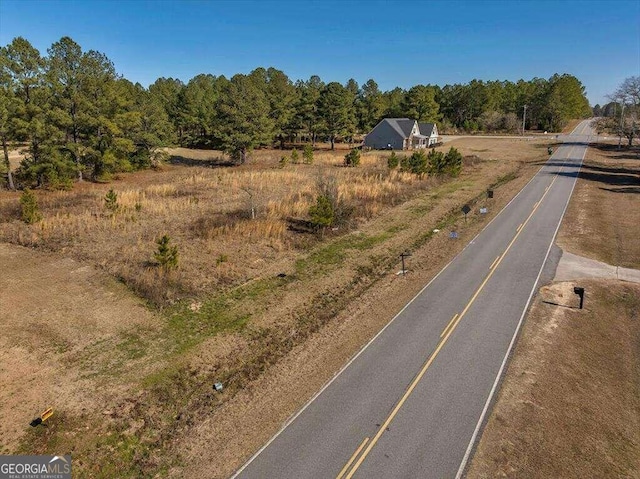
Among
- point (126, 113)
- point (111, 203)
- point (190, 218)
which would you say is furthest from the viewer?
point (126, 113)

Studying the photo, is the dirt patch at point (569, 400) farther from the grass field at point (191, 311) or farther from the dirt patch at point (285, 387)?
the grass field at point (191, 311)

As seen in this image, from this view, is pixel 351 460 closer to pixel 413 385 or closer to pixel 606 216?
pixel 413 385

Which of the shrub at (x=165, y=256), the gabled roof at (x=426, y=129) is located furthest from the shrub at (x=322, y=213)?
the gabled roof at (x=426, y=129)

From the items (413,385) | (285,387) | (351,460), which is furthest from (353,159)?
(351,460)

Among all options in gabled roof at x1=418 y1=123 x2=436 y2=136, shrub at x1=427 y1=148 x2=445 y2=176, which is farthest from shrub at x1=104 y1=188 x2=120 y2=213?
gabled roof at x1=418 y1=123 x2=436 y2=136

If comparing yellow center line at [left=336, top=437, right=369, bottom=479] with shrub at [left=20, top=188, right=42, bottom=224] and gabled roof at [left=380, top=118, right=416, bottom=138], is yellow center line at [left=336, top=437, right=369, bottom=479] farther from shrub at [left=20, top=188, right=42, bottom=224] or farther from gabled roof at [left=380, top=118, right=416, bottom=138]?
gabled roof at [left=380, top=118, right=416, bottom=138]

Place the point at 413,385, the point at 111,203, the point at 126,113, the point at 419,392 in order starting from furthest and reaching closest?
the point at 126,113 < the point at 111,203 < the point at 413,385 < the point at 419,392
